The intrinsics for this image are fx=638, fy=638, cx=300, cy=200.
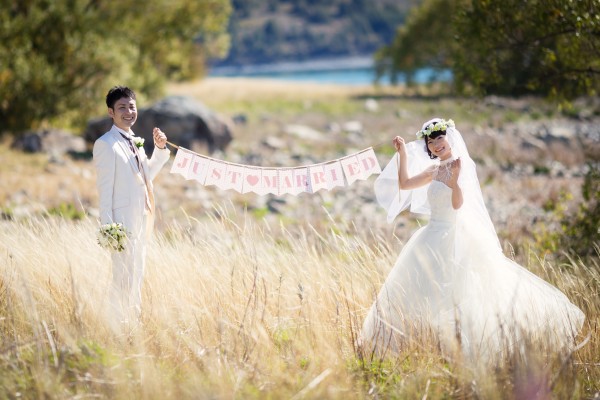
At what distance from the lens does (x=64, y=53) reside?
70.3 feet

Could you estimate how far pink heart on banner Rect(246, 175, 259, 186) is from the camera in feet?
20.9

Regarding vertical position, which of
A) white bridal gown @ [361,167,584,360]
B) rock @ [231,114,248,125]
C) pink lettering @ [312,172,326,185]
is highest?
rock @ [231,114,248,125]

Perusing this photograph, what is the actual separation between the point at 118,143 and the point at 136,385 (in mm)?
2067

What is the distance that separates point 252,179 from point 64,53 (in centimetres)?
1743

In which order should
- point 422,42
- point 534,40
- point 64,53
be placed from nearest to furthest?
point 534,40 < point 64,53 < point 422,42

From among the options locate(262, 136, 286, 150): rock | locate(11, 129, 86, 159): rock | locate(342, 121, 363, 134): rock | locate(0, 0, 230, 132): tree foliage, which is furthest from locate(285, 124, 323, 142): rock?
locate(11, 129, 86, 159): rock

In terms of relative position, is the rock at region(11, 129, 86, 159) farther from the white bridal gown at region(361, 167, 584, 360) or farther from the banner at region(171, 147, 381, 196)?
the white bridal gown at region(361, 167, 584, 360)

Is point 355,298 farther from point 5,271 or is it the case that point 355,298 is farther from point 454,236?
point 5,271

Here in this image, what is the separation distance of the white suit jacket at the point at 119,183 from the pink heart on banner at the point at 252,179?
4.02ft

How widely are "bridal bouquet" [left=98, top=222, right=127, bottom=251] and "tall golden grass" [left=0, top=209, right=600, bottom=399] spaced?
46 centimetres

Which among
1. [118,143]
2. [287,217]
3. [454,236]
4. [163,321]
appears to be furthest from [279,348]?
[287,217]

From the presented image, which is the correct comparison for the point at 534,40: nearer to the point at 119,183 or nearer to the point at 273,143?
the point at 119,183

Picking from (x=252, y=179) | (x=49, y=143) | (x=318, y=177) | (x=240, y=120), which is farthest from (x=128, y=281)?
(x=240, y=120)

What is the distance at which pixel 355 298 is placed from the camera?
239 inches
